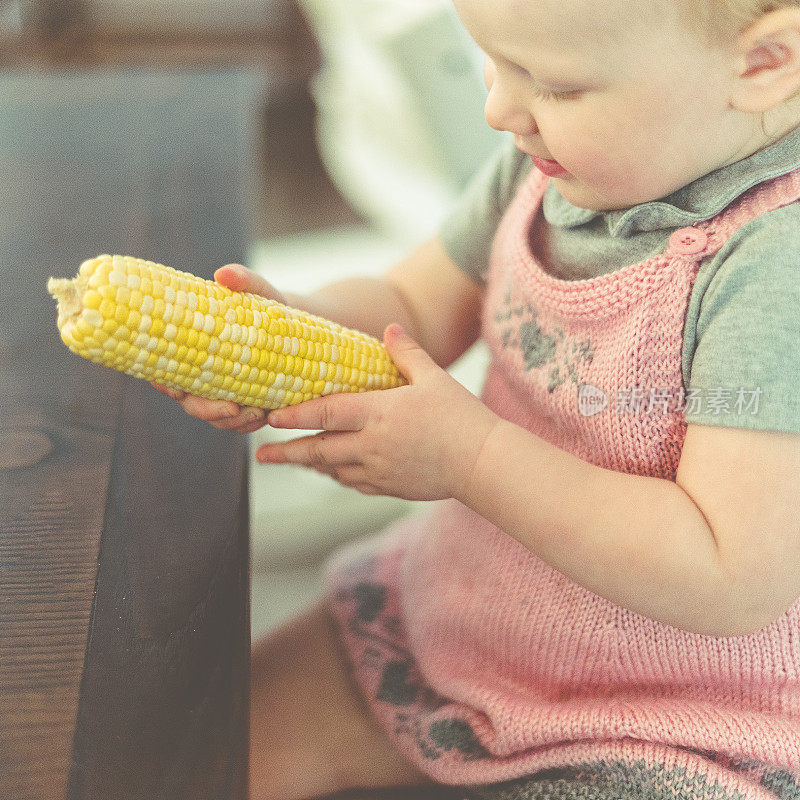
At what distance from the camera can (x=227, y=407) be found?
26.1 inches

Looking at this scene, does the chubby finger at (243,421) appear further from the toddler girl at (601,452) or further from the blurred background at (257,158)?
the blurred background at (257,158)

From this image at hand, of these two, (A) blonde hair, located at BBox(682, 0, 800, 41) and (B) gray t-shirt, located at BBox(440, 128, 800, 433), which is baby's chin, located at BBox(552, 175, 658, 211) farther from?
(A) blonde hair, located at BBox(682, 0, 800, 41)

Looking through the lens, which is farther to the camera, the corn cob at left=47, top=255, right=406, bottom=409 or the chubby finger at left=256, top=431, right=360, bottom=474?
the chubby finger at left=256, top=431, right=360, bottom=474

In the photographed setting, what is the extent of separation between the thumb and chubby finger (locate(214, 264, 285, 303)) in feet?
0.36

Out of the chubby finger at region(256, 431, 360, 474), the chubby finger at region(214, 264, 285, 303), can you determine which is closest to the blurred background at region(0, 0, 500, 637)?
the chubby finger at region(214, 264, 285, 303)

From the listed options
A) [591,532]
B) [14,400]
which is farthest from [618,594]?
[14,400]

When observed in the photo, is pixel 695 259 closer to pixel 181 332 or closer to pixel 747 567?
pixel 747 567

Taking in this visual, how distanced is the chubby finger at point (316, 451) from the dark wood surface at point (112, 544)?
4cm

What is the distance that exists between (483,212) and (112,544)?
0.50 m

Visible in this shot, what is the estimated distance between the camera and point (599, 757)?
2.19 feet

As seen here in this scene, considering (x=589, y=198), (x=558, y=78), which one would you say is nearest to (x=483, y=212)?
(x=589, y=198)

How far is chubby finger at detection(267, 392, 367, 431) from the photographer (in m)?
0.69

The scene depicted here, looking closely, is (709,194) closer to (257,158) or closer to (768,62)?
(768,62)

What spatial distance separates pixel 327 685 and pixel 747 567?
452 mm
